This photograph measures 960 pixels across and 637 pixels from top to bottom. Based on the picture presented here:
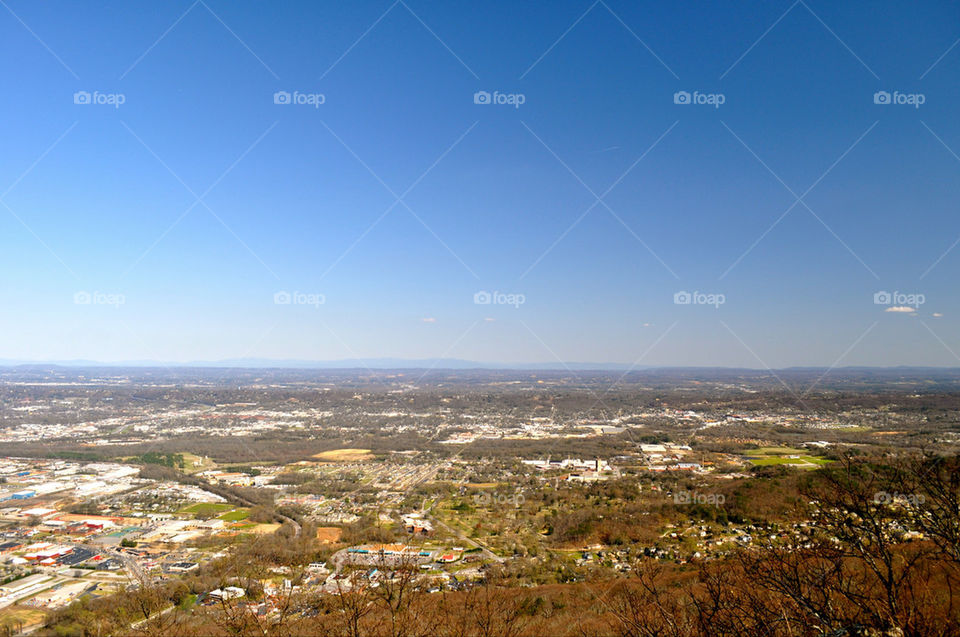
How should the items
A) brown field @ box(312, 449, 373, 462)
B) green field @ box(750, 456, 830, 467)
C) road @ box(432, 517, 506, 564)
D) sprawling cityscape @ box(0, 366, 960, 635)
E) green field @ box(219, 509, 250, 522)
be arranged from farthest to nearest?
brown field @ box(312, 449, 373, 462) < green field @ box(750, 456, 830, 467) < green field @ box(219, 509, 250, 522) < road @ box(432, 517, 506, 564) < sprawling cityscape @ box(0, 366, 960, 635)

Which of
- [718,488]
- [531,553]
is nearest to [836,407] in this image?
[718,488]

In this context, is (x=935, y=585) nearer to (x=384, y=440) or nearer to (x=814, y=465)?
(x=814, y=465)

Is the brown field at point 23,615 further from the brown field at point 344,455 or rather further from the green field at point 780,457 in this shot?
the green field at point 780,457

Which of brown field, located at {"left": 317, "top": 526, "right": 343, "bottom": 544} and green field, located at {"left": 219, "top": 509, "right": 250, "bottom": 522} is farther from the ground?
brown field, located at {"left": 317, "top": 526, "right": 343, "bottom": 544}

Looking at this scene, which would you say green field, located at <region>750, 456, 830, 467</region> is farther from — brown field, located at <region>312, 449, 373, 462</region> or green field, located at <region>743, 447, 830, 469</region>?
brown field, located at <region>312, 449, 373, 462</region>

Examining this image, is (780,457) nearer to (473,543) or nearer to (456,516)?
(456,516)

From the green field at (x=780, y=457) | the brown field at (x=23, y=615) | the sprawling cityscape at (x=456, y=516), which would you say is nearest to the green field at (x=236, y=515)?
the sprawling cityscape at (x=456, y=516)

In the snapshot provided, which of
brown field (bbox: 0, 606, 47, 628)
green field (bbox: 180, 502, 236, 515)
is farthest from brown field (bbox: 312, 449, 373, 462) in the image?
brown field (bbox: 0, 606, 47, 628)
